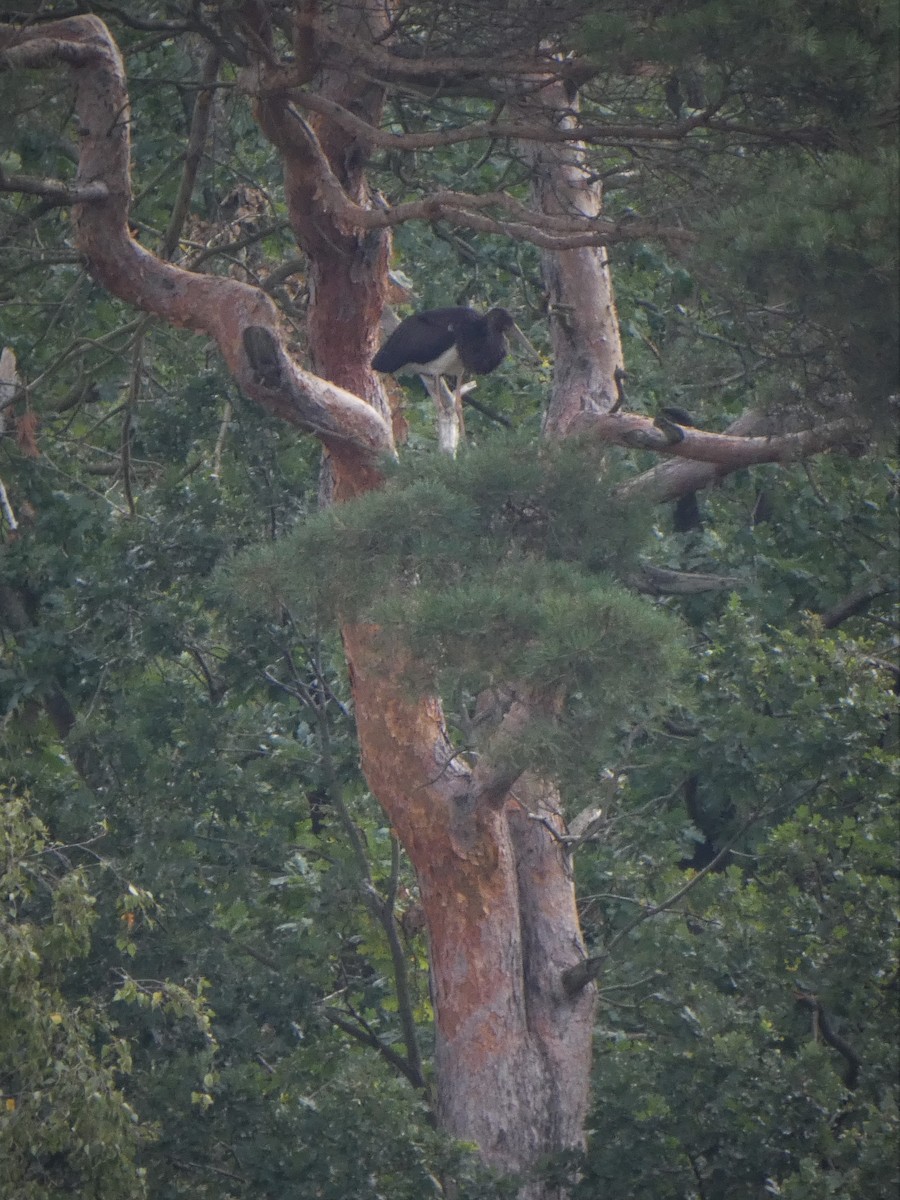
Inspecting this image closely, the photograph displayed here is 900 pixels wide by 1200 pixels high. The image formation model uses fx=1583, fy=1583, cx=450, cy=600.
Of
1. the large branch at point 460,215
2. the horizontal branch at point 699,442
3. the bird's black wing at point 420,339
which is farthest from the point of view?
the bird's black wing at point 420,339

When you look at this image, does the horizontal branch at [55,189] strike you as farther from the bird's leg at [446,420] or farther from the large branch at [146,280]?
the bird's leg at [446,420]

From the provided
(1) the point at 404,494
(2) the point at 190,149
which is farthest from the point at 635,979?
(2) the point at 190,149

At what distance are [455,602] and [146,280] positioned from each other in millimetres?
2648

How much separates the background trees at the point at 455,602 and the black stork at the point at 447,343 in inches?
14.2

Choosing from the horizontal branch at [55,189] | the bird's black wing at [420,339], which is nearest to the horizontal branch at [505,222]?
the horizontal branch at [55,189]

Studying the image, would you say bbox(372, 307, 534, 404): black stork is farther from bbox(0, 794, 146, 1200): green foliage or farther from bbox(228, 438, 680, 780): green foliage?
bbox(0, 794, 146, 1200): green foliage

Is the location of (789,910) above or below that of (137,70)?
below

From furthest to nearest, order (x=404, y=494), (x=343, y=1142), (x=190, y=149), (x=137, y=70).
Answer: (x=137, y=70) → (x=190, y=149) → (x=343, y=1142) → (x=404, y=494)

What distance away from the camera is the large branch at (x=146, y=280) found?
19.9 feet

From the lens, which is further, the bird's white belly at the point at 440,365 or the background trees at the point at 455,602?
the bird's white belly at the point at 440,365

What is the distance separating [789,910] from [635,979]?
1.81 metres

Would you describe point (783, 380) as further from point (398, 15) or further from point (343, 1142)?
point (343, 1142)

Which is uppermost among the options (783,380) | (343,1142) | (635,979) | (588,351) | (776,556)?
(783,380)

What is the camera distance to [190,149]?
24.6 ft
